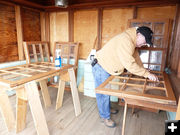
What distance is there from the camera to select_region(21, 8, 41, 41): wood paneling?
10.2 ft

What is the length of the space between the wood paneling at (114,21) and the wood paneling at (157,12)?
21 cm

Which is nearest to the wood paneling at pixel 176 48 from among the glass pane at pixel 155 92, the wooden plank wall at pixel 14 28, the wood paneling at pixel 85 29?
the glass pane at pixel 155 92

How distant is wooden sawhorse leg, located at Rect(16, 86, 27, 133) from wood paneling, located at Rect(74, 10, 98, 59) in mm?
1877

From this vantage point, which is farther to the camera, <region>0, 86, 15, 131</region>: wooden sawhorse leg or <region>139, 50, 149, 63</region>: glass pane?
<region>139, 50, 149, 63</region>: glass pane

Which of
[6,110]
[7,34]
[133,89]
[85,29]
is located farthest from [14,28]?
[133,89]

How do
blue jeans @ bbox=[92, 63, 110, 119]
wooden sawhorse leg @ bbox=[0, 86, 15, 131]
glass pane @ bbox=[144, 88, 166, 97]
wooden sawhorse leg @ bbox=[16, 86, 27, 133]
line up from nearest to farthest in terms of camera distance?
glass pane @ bbox=[144, 88, 166, 97] < wooden sawhorse leg @ bbox=[16, 86, 27, 133] < wooden sawhorse leg @ bbox=[0, 86, 15, 131] < blue jeans @ bbox=[92, 63, 110, 119]

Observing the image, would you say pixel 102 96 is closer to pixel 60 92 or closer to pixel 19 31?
pixel 60 92

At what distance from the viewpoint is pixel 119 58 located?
5.08 feet

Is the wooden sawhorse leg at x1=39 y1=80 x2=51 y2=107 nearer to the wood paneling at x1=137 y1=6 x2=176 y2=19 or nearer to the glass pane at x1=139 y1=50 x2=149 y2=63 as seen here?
the glass pane at x1=139 y1=50 x2=149 y2=63

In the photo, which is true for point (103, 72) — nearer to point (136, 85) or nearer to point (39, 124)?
point (136, 85)

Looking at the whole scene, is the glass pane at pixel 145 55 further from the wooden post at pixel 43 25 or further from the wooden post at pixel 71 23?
the wooden post at pixel 43 25

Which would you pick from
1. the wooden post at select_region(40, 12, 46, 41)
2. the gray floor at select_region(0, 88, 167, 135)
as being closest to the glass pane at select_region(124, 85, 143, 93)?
the gray floor at select_region(0, 88, 167, 135)

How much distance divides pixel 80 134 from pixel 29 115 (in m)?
0.97

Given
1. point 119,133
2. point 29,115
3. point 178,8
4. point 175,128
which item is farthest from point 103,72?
point 178,8
